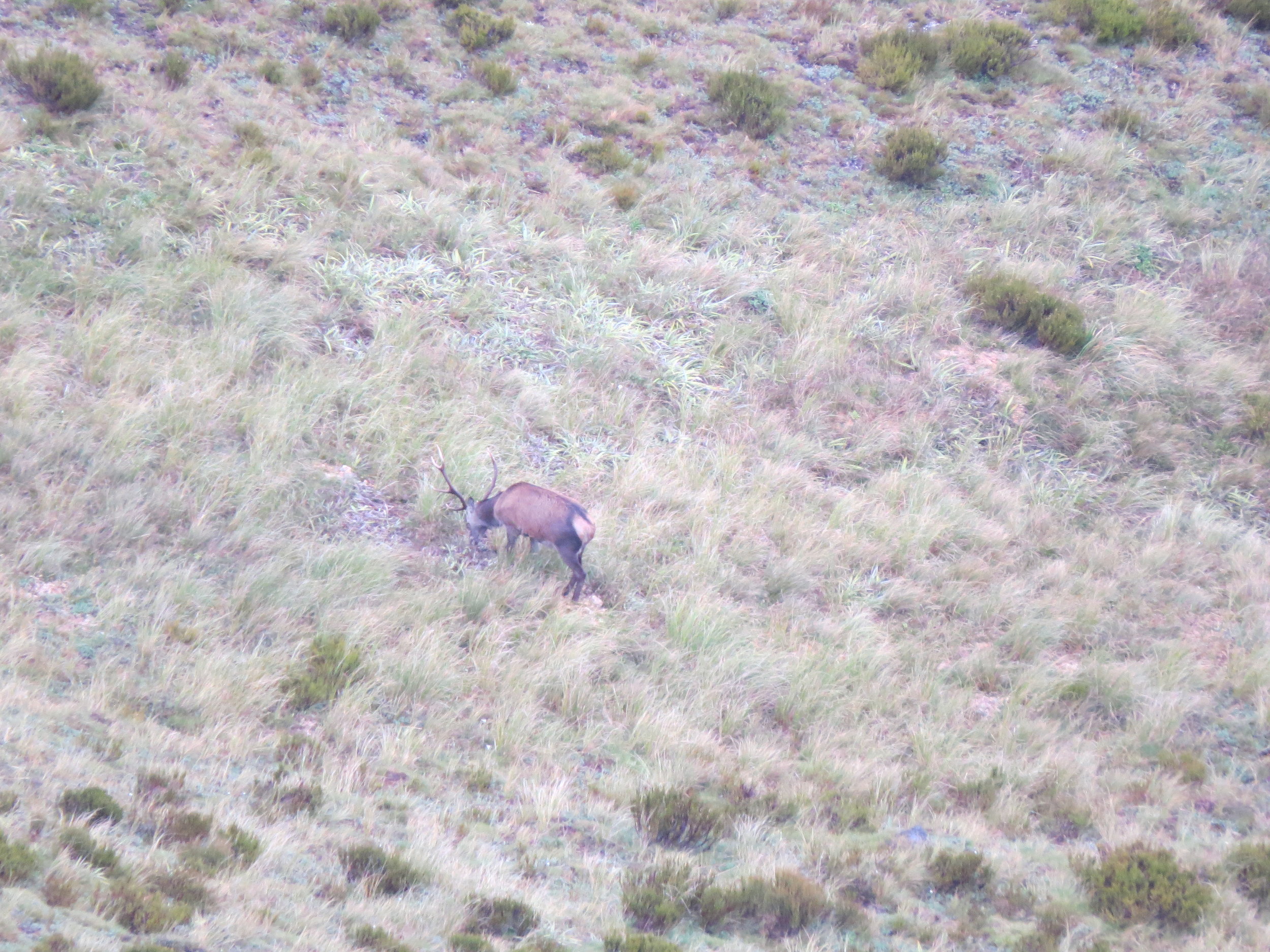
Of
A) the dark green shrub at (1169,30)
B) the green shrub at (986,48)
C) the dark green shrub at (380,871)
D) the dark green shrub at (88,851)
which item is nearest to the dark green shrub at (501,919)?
the dark green shrub at (380,871)

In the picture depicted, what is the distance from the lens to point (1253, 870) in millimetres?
5637

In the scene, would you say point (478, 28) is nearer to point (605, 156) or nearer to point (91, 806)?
point (605, 156)

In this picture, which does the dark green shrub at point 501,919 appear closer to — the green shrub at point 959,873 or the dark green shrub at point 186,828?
the dark green shrub at point 186,828

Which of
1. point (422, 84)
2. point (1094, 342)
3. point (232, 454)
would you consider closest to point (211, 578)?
point (232, 454)

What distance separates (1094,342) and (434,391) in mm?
7282

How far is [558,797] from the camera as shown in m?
5.91

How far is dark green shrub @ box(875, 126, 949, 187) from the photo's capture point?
1334 cm

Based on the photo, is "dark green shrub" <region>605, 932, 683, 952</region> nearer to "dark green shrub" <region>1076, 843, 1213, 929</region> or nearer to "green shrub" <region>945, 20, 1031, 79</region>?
"dark green shrub" <region>1076, 843, 1213, 929</region>

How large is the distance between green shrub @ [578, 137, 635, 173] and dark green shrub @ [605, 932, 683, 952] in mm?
10276

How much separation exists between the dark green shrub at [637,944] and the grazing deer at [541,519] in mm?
3430

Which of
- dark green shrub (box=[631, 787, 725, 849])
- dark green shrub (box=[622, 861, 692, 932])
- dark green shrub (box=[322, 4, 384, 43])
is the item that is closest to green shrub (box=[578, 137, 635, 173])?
dark green shrub (box=[322, 4, 384, 43])

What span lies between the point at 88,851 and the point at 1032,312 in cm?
1061

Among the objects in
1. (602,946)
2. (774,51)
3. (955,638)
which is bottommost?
(955,638)

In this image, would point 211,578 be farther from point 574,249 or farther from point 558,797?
point 574,249
